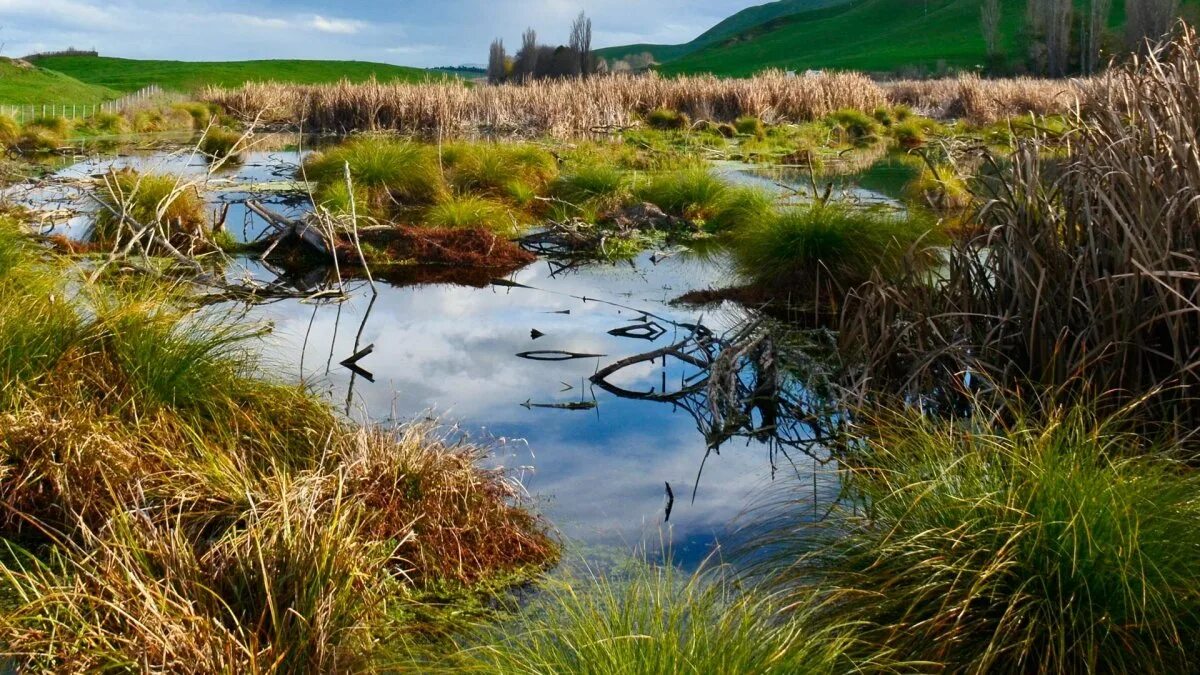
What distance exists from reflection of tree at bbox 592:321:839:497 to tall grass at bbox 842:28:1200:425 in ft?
1.77

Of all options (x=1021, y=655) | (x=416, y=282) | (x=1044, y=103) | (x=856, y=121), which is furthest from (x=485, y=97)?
(x=1021, y=655)

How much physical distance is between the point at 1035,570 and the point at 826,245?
17.7 feet

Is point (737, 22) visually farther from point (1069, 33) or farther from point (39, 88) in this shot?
point (39, 88)

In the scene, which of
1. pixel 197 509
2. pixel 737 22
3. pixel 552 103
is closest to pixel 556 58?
pixel 552 103

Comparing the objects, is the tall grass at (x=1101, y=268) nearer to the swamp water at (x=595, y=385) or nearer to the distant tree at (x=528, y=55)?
the swamp water at (x=595, y=385)

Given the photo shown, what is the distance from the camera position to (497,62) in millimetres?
54219

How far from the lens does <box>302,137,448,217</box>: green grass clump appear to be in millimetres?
12406

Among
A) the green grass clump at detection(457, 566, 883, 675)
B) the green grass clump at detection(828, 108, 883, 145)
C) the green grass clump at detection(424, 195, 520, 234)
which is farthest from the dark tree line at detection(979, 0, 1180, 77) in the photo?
the green grass clump at detection(457, 566, 883, 675)

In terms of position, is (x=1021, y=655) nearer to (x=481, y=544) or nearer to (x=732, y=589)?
(x=732, y=589)

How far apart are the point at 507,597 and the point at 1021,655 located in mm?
1720

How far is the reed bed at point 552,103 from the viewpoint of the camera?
2580 cm

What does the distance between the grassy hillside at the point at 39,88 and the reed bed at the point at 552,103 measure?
7550 millimetres

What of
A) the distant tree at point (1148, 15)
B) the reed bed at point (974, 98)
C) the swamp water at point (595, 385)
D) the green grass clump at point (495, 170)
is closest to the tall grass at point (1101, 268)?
the swamp water at point (595, 385)

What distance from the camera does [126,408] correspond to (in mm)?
4383
